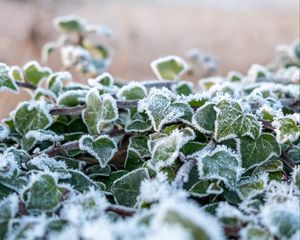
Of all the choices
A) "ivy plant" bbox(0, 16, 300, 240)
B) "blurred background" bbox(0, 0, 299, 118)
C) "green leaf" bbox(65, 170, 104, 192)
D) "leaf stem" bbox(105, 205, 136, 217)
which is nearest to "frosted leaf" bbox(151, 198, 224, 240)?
"ivy plant" bbox(0, 16, 300, 240)

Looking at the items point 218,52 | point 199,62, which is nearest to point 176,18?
point 218,52

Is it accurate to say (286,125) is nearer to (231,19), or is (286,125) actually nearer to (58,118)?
(58,118)

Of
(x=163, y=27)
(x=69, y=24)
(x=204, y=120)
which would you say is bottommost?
(x=204, y=120)

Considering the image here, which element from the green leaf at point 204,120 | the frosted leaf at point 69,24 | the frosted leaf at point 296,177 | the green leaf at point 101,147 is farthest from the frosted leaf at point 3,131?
the frosted leaf at point 69,24

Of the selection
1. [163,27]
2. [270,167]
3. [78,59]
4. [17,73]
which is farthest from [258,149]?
[163,27]

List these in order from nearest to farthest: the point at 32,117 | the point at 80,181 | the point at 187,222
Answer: the point at 187,222 < the point at 80,181 < the point at 32,117

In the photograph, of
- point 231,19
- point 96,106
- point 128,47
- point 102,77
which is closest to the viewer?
point 96,106

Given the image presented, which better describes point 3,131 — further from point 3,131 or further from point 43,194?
point 43,194
